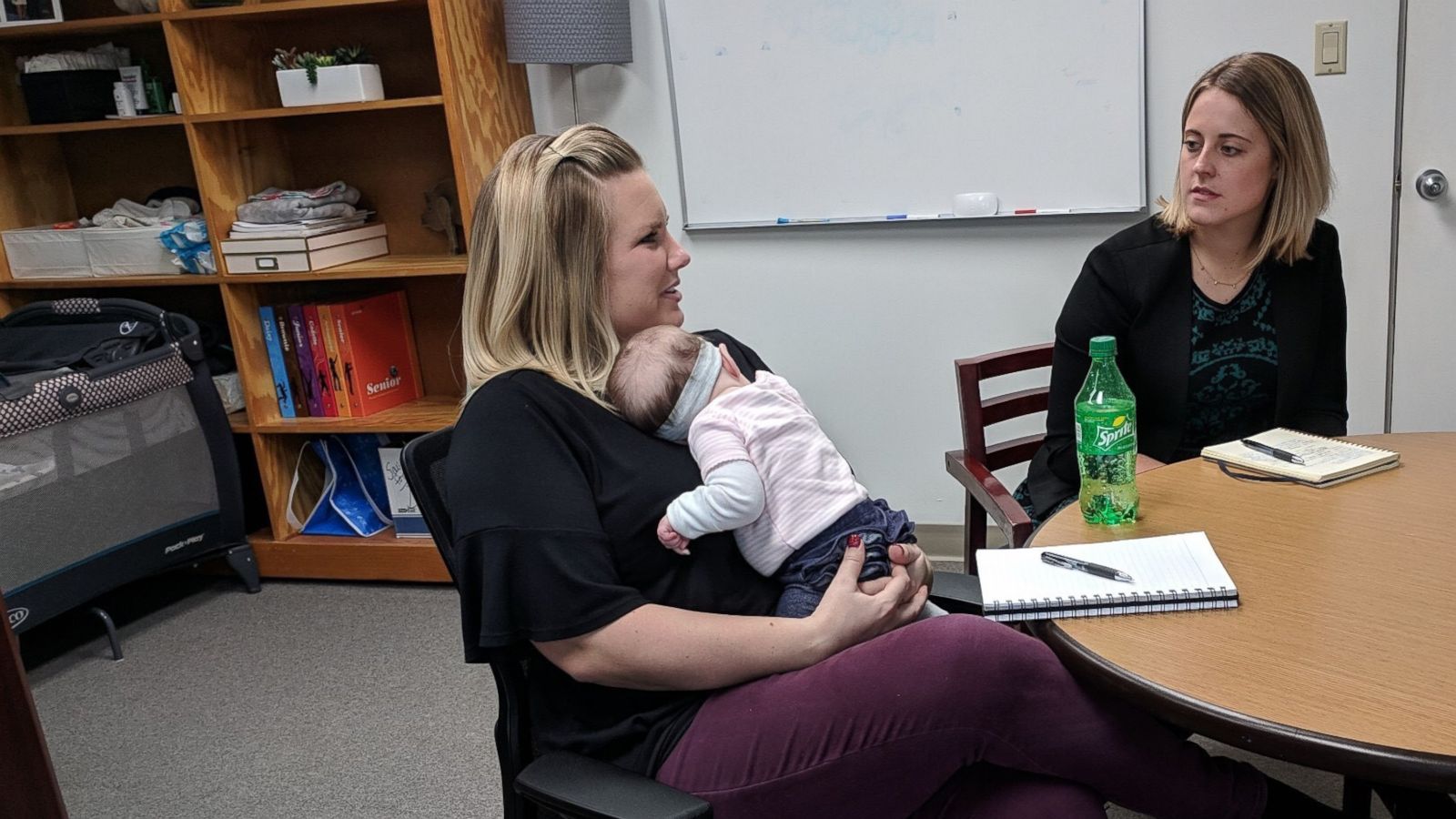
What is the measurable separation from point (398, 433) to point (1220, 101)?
7.94ft

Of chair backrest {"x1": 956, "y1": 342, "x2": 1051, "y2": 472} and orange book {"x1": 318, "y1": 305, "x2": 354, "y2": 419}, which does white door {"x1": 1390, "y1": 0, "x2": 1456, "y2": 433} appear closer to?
chair backrest {"x1": 956, "y1": 342, "x2": 1051, "y2": 472}

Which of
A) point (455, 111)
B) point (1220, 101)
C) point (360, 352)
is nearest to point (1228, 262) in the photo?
point (1220, 101)

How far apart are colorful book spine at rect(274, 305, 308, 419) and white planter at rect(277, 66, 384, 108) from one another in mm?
604

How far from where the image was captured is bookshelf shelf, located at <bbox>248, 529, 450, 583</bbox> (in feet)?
10.7

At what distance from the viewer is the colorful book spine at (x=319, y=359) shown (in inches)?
129

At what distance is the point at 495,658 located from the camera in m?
1.26

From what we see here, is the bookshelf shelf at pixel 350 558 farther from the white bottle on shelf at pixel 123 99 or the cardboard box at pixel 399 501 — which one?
the white bottle on shelf at pixel 123 99

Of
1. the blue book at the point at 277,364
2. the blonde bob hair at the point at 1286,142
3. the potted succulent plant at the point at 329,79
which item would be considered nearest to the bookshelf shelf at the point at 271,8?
the potted succulent plant at the point at 329,79

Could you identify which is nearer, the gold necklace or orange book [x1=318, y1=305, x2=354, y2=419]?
the gold necklace

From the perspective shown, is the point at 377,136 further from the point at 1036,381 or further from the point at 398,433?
the point at 1036,381

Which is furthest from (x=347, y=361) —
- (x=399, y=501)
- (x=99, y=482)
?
(x=99, y=482)

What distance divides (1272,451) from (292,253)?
8.26 ft

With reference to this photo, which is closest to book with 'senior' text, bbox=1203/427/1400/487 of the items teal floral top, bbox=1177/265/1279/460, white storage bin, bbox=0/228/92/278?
teal floral top, bbox=1177/265/1279/460

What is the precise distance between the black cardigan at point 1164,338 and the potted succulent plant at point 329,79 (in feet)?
6.52
